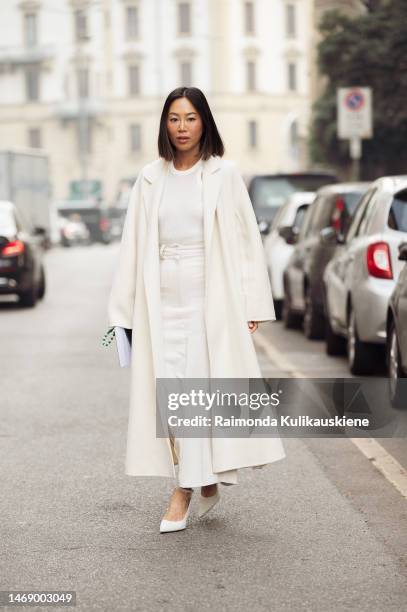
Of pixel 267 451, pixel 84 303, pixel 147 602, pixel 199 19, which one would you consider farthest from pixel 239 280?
pixel 199 19

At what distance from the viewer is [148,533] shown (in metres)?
6.39

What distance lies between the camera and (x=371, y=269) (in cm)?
1161

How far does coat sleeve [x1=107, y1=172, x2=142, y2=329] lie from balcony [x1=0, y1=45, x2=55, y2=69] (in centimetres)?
9901

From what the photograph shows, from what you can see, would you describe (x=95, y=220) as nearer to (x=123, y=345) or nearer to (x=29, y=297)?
(x=29, y=297)

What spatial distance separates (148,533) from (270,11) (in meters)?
100

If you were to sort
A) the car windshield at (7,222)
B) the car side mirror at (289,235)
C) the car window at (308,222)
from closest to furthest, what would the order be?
the car window at (308,222) < the car side mirror at (289,235) < the car windshield at (7,222)

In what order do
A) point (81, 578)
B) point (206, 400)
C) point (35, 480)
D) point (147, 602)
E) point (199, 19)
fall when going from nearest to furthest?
1. point (147, 602)
2. point (81, 578)
3. point (206, 400)
4. point (35, 480)
5. point (199, 19)

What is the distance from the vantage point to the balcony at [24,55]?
104 meters

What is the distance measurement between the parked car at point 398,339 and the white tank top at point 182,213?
3405 millimetres

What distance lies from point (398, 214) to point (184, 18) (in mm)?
92932

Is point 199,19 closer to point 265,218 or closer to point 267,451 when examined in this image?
point 265,218

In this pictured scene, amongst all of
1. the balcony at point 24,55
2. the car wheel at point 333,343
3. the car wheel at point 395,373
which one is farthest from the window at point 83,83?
the car wheel at point 395,373

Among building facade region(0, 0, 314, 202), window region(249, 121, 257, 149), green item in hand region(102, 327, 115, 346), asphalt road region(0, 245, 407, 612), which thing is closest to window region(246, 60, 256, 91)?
building facade region(0, 0, 314, 202)

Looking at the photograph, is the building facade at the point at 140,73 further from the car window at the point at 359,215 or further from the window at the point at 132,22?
the car window at the point at 359,215
